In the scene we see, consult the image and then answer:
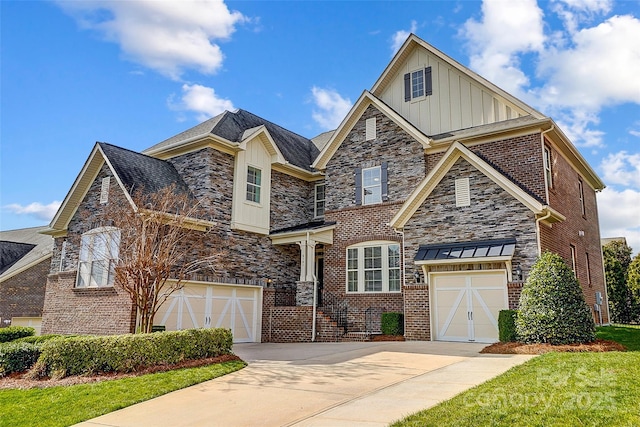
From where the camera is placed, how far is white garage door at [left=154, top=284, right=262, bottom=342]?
16.6 metres

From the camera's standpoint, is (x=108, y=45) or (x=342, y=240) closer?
(x=108, y=45)

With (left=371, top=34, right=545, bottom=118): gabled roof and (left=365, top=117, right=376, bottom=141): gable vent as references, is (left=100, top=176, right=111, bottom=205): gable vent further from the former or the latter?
(left=371, top=34, right=545, bottom=118): gabled roof

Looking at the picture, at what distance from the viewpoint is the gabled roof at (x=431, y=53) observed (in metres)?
17.6

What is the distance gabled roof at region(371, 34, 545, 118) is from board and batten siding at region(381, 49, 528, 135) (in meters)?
0.16

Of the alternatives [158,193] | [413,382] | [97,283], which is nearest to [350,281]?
[158,193]

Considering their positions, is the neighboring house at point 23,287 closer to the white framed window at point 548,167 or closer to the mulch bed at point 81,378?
the mulch bed at point 81,378

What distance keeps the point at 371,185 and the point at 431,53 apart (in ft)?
19.2

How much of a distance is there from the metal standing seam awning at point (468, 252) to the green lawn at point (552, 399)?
18.1 feet

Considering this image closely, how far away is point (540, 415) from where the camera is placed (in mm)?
5805

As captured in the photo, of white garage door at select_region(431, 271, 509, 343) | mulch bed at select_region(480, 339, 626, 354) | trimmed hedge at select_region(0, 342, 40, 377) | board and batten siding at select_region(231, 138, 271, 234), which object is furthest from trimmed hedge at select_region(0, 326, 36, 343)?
mulch bed at select_region(480, 339, 626, 354)

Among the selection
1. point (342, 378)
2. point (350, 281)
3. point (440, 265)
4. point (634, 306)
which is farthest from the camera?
point (634, 306)

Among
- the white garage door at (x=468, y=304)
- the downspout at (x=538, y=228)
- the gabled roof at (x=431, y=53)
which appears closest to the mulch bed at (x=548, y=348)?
the white garage door at (x=468, y=304)

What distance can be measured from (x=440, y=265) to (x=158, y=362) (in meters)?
8.82

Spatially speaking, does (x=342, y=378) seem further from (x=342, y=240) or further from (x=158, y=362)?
(x=342, y=240)
